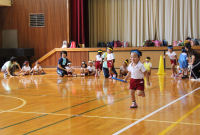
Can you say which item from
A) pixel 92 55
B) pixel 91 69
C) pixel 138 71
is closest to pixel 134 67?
pixel 138 71

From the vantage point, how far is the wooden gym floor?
4.40 m

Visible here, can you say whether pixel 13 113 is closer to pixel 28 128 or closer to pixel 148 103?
pixel 28 128

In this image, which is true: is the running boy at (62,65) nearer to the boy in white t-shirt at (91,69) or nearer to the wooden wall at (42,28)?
the boy in white t-shirt at (91,69)

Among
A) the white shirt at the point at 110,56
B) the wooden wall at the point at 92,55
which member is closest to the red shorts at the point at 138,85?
the white shirt at the point at 110,56

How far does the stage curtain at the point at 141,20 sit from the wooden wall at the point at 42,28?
2137 mm

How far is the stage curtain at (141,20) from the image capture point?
17969mm

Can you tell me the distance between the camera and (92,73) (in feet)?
47.6

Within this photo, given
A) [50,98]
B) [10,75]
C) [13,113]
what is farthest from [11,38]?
[13,113]

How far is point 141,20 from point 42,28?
6.01 meters

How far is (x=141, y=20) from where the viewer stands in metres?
19.1

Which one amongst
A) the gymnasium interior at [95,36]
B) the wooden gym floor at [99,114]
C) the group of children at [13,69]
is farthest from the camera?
the group of children at [13,69]

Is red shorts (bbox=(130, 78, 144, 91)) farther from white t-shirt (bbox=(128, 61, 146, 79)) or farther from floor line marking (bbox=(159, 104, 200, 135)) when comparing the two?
floor line marking (bbox=(159, 104, 200, 135))

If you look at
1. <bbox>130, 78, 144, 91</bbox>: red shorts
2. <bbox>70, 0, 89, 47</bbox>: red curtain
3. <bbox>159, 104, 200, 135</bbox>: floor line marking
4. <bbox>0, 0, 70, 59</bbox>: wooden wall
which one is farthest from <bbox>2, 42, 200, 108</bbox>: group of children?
<bbox>70, 0, 89, 47</bbox>: red curtain

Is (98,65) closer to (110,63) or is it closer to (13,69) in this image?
(110,63)
